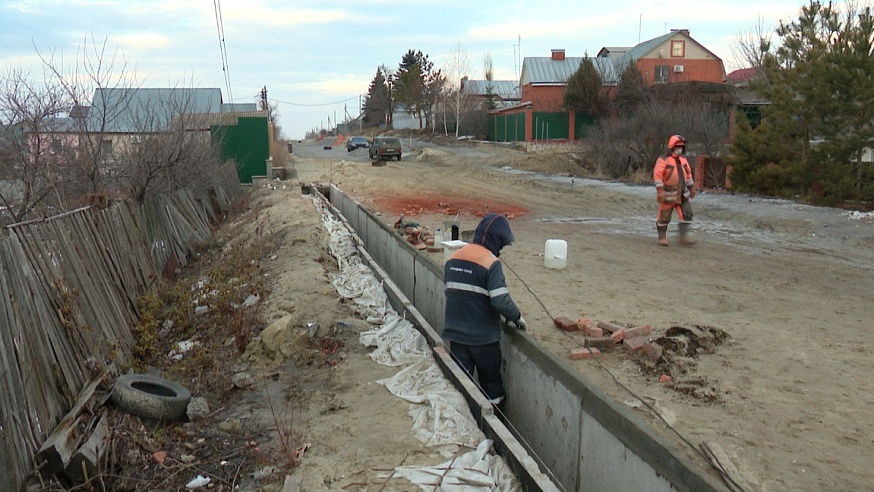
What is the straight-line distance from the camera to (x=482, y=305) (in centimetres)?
575

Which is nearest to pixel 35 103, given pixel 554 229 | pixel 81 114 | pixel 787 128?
pixel 81 114

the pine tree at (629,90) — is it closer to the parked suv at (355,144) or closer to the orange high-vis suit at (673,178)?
the parked suv at (355,144)

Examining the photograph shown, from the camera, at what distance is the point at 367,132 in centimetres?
9412

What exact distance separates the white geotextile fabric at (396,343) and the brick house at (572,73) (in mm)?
42262

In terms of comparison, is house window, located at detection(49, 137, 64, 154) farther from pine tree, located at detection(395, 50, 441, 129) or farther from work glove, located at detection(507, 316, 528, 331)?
pine tree, located at detection(395, 50, 441, 129)

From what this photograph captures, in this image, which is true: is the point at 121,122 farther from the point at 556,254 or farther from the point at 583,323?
the point at 583,323

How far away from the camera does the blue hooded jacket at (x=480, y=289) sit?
5.58 m

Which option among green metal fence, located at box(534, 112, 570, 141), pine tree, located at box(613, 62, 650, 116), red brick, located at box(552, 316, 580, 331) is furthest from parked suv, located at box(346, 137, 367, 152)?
red brick, located at box(552, 316, 580, 331)

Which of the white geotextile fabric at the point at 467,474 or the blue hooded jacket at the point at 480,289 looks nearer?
the white geotextile fabric at the point at 467,474

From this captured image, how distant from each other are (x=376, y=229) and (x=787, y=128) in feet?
41.6

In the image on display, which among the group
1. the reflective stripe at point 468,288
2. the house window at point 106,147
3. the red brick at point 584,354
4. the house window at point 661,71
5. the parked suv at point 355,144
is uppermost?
the house window at point 661,71

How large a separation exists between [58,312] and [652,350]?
529 cm

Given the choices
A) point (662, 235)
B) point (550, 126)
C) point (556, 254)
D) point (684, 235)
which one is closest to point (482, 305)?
point (556, 254)

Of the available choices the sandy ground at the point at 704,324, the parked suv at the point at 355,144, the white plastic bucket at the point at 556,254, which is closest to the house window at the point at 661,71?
the parked suv at the point at 355,144
